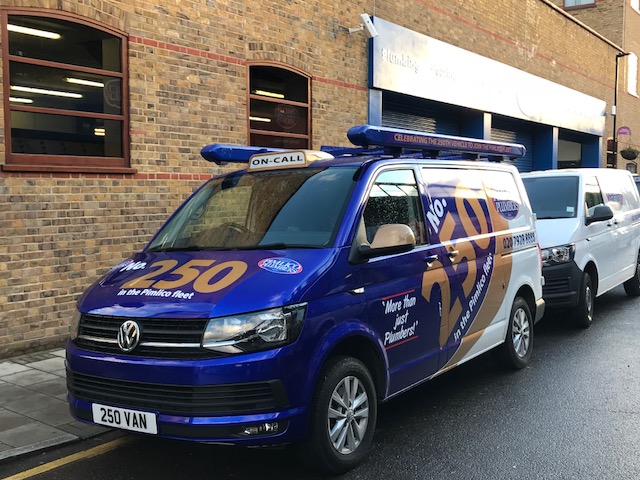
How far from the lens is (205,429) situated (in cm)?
328

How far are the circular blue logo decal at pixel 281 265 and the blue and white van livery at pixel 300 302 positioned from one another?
0.05 ft

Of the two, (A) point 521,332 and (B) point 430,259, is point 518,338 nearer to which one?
(A) point 521,332

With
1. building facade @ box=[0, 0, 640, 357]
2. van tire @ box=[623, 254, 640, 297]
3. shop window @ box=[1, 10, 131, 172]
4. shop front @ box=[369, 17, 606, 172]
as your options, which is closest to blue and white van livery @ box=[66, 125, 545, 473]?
building facade @ box=[0, 0, 640, 357]

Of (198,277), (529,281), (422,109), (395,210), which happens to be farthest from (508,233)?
(422,109)

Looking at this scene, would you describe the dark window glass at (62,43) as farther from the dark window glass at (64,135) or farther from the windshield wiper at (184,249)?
the windshield wiper at (184,249)

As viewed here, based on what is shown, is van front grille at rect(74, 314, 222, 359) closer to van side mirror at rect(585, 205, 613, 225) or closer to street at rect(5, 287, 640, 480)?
street at rect(5, 287, 640, 480)

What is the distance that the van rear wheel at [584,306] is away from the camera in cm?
766

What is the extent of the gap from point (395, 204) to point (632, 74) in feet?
92.8

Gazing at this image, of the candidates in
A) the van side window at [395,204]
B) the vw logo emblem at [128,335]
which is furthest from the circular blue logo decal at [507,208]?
the vw logo emblem at [128,335]

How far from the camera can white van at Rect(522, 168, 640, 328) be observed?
7.56 meters

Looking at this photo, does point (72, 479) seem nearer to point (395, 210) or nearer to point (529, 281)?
point (395, 210)

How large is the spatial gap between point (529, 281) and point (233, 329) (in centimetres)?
390

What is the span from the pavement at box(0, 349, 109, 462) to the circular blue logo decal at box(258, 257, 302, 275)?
1.62 metres

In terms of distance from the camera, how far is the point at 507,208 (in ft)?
19.9
